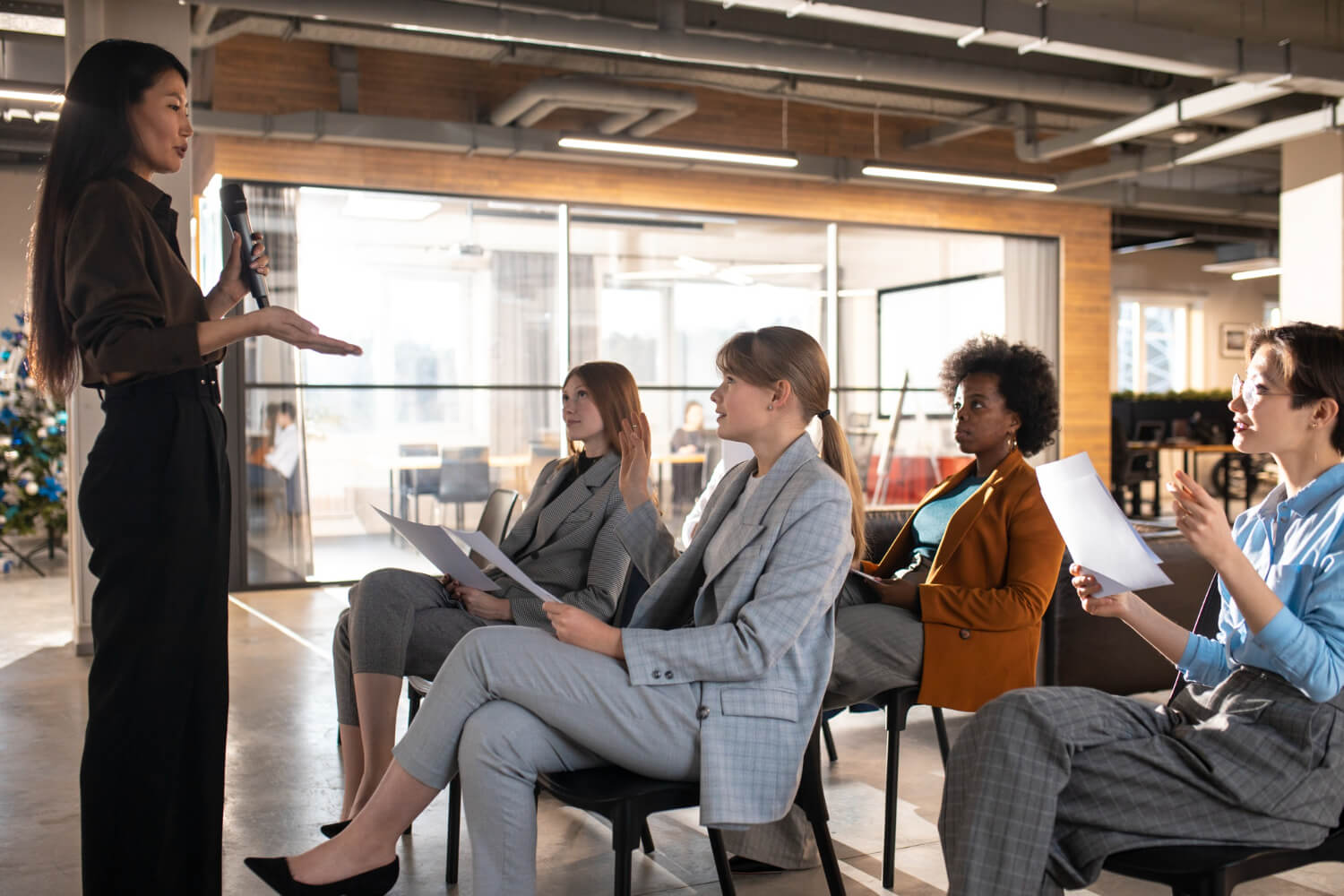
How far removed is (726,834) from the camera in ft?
9.34

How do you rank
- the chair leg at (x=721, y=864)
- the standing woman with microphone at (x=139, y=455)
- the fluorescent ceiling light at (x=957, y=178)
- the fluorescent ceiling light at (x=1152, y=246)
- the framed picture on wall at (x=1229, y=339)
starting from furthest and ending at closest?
1. the framed picture on wall at (x=1229, y=339)
2. the fluorescent ceiling light at (x=1152, y=246)
3. the fluorescent ceiling light at (x=957, y=178)
4. the chair leg at (x=721, y=864)
5. the standing woman with microphone at (x=139, y=455)

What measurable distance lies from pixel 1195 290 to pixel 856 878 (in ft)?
59.9

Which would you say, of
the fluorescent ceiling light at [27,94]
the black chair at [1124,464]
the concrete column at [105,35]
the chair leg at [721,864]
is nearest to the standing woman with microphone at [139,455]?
the chair leg at [721,864]

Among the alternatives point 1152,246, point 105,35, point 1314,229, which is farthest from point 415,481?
point 1152,246

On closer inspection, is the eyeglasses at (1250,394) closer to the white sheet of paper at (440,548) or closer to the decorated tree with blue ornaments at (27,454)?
the white sheet of paper at (440,548)

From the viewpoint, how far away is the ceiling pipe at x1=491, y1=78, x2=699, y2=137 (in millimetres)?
8336

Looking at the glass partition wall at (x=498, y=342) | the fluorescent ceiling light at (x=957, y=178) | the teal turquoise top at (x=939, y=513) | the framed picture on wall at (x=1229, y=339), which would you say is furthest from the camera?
the framed picture on wall at (x=1229, y=339)

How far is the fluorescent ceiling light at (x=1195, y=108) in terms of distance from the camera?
7.73 metres

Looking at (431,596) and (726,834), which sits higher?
(431,596)

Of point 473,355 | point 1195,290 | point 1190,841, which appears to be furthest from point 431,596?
point 1195,290

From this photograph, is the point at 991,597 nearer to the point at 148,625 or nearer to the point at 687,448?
the point at 148,625

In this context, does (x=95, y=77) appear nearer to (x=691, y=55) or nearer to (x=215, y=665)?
(x=215, y=665)

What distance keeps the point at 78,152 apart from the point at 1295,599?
2.18 m

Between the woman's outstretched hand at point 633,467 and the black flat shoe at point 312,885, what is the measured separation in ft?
2.93
